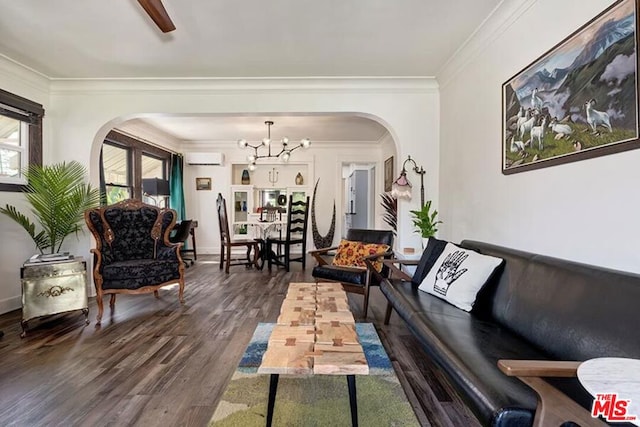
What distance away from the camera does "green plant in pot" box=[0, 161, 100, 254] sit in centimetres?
329

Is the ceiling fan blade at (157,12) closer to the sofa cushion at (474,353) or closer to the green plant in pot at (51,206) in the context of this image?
the green plant in pot at (51,206)

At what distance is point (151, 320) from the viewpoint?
10.0 ft

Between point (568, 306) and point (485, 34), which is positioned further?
point (485, 34)

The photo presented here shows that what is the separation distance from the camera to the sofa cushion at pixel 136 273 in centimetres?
313

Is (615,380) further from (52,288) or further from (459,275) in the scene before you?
(52,288)

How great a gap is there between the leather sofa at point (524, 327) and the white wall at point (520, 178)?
24cm

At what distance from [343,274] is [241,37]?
7.86 feet

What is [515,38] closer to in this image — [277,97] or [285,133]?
[277,97]

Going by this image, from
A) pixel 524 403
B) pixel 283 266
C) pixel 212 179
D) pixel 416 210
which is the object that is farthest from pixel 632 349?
pixel 212 179

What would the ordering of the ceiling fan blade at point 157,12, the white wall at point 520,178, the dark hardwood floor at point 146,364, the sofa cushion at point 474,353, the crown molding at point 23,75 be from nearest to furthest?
the sofa cushion at point 474,353 → the white wall at point 520,178 → the dark hardwood floor at point 146,364 → the ceiling fan blade at point 157,12 → the crown molding at point 23,75

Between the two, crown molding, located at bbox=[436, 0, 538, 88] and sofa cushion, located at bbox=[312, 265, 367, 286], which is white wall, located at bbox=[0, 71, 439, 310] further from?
sofa cushion, located at bbox=[312, 265, 367, 286]

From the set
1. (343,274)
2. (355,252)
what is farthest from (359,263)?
(343,274)

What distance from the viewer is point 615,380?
31.7 inches

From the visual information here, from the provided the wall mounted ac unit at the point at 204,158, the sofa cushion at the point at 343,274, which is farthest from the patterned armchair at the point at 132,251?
the wall mounted ac unit at the point at 204,158
